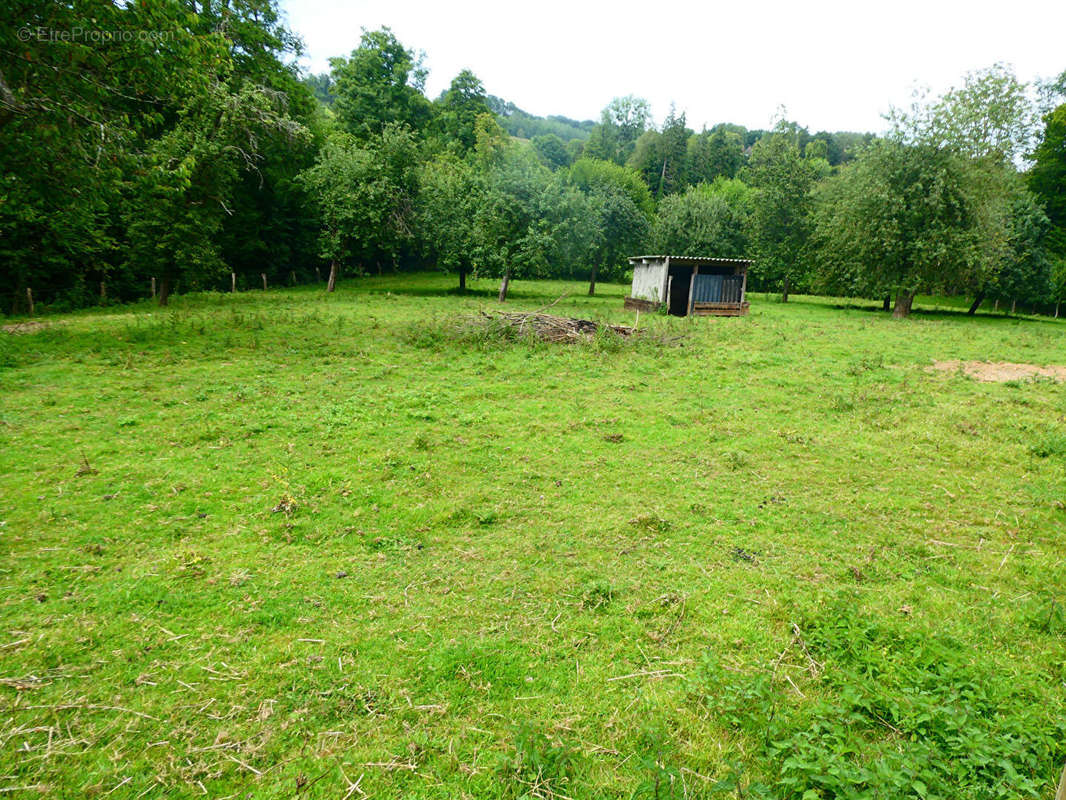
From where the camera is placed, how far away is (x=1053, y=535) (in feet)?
18.0

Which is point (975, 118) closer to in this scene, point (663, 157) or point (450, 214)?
point (450, 214)

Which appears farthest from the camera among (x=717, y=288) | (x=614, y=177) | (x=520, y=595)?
(x=614, y=177)

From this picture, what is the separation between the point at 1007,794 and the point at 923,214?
32.0m

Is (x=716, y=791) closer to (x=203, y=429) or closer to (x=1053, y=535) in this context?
(x=1053, y=535)

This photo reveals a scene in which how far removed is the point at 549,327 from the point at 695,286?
1402 centimetres

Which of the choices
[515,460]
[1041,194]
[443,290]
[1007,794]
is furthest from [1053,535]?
[1041,194]

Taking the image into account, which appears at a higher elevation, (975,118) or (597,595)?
(975,118)

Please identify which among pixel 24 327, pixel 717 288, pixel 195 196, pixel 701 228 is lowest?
pixel 24 327

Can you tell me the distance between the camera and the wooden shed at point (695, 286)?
27.3 meters

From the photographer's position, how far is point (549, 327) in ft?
55.3

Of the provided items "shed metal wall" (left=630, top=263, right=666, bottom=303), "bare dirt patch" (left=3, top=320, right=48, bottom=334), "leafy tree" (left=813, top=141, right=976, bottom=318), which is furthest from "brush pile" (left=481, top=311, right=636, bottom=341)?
"leafy tree" (left=813, top=141, right=976, bottom=318)

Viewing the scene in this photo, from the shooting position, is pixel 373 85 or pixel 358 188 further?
pixel 373 85

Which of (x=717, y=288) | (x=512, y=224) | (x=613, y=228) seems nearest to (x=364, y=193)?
(x=512, y=224)

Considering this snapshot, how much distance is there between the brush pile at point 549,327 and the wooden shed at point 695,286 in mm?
11158
